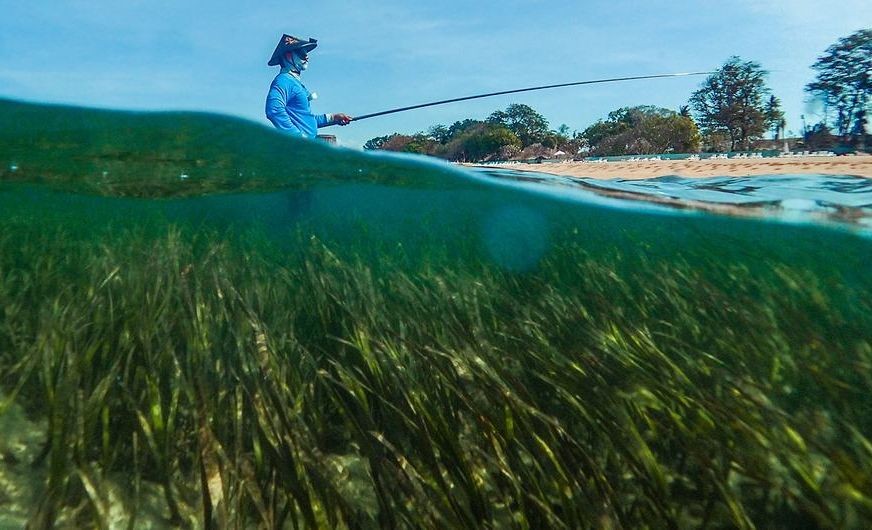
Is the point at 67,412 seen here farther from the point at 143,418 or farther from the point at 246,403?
the point at 246,403

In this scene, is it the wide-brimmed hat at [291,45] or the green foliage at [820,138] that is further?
the green foliage at [820,138]

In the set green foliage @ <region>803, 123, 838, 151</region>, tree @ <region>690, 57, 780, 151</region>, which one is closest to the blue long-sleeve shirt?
green foliage @ <region>803, 123, 838, 151</region>

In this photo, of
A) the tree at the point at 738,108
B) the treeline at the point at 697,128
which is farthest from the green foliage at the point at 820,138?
the tree at the point at 738,108

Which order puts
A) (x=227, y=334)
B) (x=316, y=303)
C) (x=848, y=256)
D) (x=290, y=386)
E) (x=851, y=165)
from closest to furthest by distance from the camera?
(x=290, y=386)
(x=227, y=334)
(x=316, y=303)
(x=851, y=165)
(x=848, y=256)

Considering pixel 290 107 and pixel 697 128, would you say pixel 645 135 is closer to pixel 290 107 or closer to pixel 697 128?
pixel 697 128

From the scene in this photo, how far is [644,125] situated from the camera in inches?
2194

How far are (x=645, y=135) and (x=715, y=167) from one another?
43065 mm

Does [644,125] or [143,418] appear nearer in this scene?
[143,418]

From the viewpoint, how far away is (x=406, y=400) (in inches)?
96.3

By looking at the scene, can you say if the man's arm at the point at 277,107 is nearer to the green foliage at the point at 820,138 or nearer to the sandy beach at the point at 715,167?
the sandy beach at the point at 715,167

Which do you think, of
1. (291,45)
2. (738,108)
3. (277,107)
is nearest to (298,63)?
(291,45)

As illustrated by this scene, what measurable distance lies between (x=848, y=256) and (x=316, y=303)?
43.4ft

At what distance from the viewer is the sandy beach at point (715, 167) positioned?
880cm

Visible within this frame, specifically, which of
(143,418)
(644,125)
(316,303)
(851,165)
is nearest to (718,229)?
(851,165)
